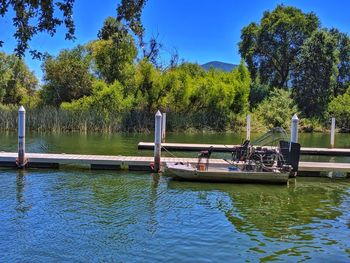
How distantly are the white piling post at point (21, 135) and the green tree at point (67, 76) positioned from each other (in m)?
37.1

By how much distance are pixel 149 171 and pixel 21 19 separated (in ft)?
45.6

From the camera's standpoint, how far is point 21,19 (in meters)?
5.60

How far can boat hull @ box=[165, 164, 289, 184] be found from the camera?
16.6 metres

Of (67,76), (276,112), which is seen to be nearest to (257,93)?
(276,112)

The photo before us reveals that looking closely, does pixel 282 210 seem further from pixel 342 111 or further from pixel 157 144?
pixel 342 111

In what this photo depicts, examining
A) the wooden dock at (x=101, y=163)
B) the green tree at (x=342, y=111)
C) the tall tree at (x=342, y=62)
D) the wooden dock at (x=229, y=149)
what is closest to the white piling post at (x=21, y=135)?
the wooden dock at (x=101, y=163)

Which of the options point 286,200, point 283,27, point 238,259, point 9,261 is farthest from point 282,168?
point 283,27

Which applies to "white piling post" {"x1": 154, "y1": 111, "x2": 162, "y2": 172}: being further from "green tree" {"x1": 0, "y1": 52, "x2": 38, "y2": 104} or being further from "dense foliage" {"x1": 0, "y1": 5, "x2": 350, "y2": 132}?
"green tree" {"x1": 0, "y1": 52, "x2": 38, "y2": 104}

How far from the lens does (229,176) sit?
1677 cm

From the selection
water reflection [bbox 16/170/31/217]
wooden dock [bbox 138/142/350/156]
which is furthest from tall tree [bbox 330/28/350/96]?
water reflection [bbox 16/170/31/217]

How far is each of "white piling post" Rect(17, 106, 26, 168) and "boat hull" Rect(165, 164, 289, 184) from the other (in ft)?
20.6

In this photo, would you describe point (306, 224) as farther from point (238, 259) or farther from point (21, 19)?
point (21, 19)

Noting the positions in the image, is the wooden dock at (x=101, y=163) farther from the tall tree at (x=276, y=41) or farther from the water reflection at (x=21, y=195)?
the tall tree at (x=276, y=41)

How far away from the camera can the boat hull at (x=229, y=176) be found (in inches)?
654
